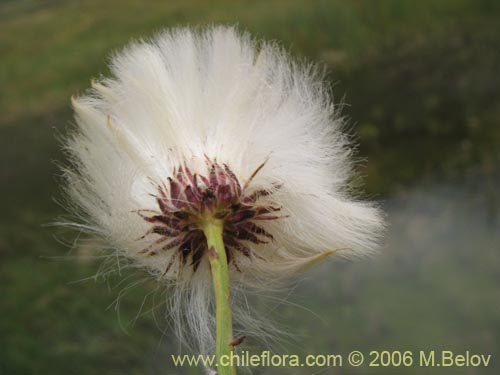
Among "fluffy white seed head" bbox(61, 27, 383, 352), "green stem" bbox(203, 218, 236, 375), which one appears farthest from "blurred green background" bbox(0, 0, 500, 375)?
"green stem" bbox(203, 218, 236, 375)

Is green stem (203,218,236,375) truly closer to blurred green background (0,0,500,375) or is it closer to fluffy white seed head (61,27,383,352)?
fluffy white seed head (61,27,383,352)

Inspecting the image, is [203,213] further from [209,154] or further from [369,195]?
[369,195]

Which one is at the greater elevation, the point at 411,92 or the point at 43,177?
the point at 411,92

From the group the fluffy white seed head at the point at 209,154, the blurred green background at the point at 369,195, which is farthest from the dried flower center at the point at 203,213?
the blurred green background at the point at 369,195

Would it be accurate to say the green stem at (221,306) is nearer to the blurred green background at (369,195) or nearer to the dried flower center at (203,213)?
the dried flower center at (203,213)

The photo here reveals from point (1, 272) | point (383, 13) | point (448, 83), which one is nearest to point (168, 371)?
point (1, 272)

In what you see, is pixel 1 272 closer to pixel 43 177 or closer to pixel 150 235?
pixel 43 177
